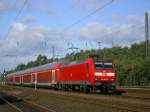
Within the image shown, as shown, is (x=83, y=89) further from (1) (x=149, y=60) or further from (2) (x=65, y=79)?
(1) (x=149, y=60)

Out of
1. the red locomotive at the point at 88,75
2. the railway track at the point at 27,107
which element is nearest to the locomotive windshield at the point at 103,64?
the red locomotive at the point at 88,75

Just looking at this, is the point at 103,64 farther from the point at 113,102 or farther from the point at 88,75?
the point at 113,102

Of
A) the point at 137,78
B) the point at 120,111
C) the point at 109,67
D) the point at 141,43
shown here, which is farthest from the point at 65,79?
the point at 141,43

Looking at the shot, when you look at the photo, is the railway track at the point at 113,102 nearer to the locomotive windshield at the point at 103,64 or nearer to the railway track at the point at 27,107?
the railway track at the point at 27,107

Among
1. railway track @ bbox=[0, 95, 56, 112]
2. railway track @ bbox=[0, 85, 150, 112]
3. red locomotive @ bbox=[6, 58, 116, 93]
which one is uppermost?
red locomotive @ bbox=[6, 58, 116, 93]

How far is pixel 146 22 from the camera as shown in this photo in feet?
210

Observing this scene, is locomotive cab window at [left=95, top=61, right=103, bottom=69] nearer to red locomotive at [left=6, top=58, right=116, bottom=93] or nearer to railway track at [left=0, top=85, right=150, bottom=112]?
red locomotive at [left=6, top=58, right=116, bottom=93]

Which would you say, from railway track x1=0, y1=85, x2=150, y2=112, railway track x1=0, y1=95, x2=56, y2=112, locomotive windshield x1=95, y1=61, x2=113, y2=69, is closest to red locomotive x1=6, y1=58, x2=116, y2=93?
locomotive windshield x1=95, y1=61, x2=113, y2=69

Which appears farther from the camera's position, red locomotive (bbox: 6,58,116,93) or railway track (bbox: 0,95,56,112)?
red locomotive (bbox: 6,58,116,93)

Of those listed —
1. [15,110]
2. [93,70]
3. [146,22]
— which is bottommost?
[15,110]

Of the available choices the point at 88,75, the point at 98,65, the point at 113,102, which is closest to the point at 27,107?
the point at 113,102

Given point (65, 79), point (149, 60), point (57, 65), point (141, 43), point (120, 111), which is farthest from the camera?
point (141, 43)

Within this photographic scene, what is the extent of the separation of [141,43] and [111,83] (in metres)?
72.8

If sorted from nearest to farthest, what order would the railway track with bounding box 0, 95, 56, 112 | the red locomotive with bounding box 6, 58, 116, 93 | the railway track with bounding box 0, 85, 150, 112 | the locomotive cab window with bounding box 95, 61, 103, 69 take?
the railway track with bounding box 0, 85, 150, 112 → the railway track with bounding box 0, 95, 56, 112 → the red locomotive with bounding box 6, 58, 116, 93 → the locomotive cab window with bounding box 95, 61, 103, 69
